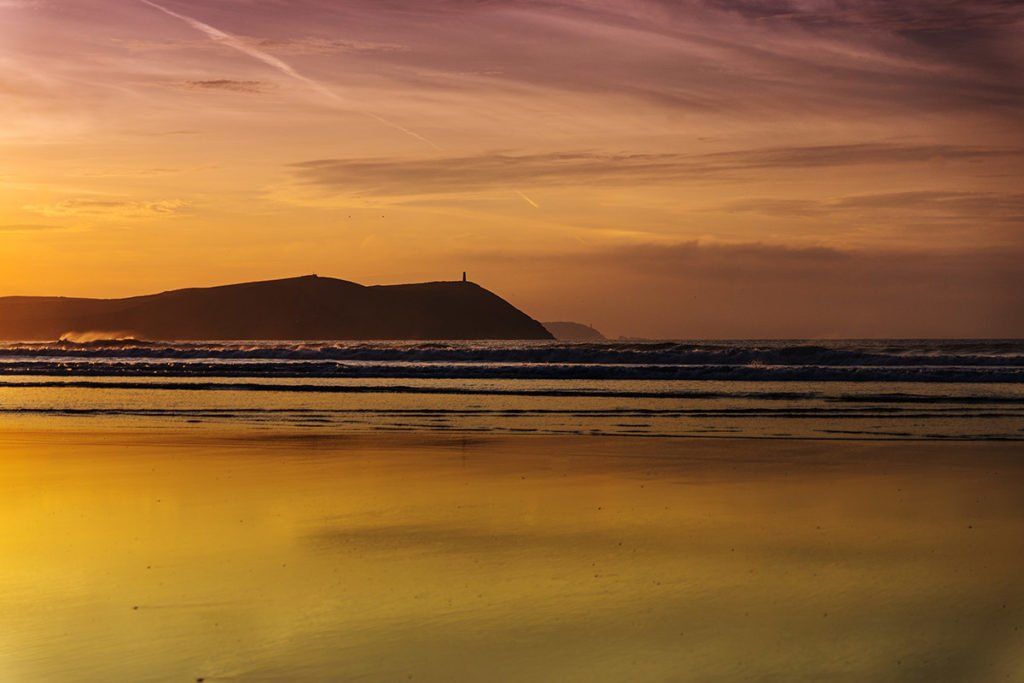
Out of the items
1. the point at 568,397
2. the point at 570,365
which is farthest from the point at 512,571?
the point at 570,365

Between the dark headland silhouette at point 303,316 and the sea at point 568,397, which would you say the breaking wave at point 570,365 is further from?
the dark headland silhouette at point 303,316

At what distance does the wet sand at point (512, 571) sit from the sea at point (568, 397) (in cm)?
561

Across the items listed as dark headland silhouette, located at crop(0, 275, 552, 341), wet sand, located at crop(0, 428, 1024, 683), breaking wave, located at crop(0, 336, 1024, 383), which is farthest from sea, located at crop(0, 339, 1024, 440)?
dark headland silhouette, located at crop(0, 275, 552, 341)

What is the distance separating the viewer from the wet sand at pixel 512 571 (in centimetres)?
550

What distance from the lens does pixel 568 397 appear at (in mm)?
26656

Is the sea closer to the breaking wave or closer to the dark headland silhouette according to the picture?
the breaking wave

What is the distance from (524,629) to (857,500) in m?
5.29

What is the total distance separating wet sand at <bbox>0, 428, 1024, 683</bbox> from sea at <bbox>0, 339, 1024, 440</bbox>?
5.61 meters

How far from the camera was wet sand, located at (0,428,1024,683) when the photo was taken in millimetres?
5500

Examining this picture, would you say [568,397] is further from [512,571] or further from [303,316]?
[303,316]

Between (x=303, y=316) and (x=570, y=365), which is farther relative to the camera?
(x=303, y=316)

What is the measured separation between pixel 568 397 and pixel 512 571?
19417 mm

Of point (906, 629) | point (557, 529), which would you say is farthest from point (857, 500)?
point (906, 629)

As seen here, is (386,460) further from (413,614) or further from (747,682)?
(747,682)
